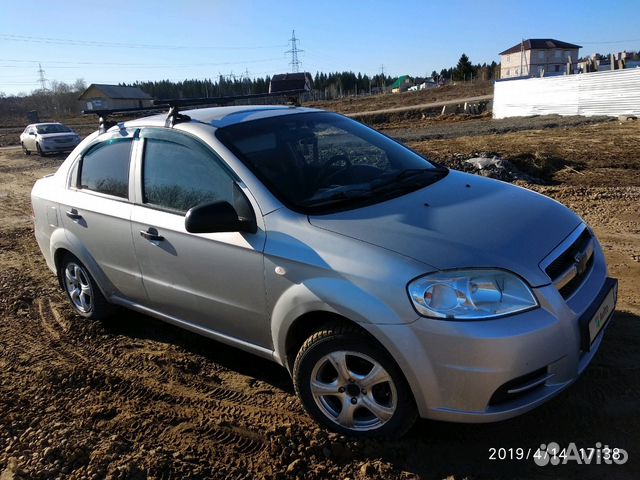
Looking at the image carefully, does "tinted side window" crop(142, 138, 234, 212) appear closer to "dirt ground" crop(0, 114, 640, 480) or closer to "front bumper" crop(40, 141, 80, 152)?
"dirt ground" crop(0, 114, 640, 480)

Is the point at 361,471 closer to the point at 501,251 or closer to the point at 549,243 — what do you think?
the point at 501,251

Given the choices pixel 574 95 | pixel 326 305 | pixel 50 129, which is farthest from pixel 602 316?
pixel 50 129

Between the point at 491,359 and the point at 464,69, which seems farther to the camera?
the point at 464,69

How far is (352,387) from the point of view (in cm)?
286

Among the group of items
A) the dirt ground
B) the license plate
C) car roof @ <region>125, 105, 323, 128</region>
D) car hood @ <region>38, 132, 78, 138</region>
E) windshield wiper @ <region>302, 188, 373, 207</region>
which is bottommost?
the dirt ground

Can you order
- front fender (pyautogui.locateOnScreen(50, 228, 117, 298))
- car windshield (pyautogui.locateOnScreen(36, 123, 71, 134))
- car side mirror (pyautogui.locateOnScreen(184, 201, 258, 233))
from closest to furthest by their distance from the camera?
car side mirror (pyautogui.locateOnScreen(184, 201, 258, 233)) → front fender (pyautogui.locateOnScreen(50, 228, 117, 298)) → car windshield (pyautogui.locateOnScreen(36, 123, 71, 134))

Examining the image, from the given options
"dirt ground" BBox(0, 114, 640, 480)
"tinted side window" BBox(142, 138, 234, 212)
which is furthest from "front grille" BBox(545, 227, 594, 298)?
"tinted side window" BBox(142, 138, 234, 212)

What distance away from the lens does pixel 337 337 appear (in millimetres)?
2793

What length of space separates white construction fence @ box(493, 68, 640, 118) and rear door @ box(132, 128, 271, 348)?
22140mm

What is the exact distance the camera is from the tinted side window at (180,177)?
3.41m

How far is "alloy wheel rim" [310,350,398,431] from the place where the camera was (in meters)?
2.76

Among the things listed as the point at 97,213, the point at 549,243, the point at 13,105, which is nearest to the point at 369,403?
the point at 549,243

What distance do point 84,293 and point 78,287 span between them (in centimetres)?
13

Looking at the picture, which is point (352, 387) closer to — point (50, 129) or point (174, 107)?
point (174, 107)
